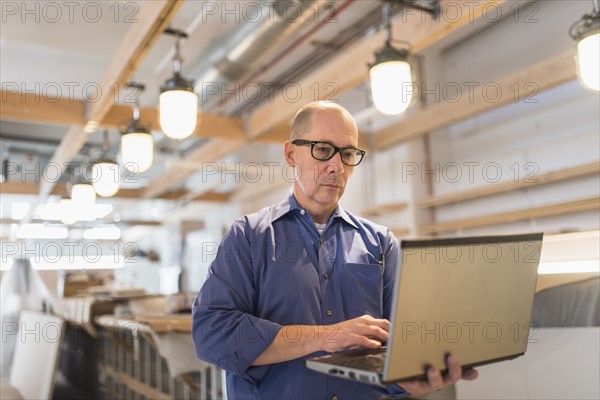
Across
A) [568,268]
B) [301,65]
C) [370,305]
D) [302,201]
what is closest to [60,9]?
[301,65]

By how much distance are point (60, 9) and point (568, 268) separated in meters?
3.29

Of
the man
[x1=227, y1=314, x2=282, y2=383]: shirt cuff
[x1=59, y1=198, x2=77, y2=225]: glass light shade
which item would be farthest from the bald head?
[x1=59, y1=198, x2=77, y2=225]: glass light shade

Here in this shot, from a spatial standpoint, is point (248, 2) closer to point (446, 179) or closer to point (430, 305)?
point (430, 305)

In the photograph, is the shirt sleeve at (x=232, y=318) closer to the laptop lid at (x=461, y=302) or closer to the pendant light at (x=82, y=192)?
the laptop lid at (x=461, y=302)

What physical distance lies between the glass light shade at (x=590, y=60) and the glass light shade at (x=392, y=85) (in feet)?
2.44

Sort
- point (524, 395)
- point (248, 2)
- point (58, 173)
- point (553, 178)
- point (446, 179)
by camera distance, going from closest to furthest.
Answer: point (524, 395) < point (248, 2) < point (553, 178) < point (446, 179) < point (58, 173)

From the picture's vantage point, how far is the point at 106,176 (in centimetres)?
382

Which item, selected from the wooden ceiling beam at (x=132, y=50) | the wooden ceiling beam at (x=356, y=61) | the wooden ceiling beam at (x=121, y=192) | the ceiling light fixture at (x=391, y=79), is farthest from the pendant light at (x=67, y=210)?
the ceiling light fixture at (x=391, y=79)

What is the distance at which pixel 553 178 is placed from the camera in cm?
401

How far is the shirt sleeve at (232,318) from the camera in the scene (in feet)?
3.57

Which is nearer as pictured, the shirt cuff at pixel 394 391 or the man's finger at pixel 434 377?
the man's finger at pixel 434 377

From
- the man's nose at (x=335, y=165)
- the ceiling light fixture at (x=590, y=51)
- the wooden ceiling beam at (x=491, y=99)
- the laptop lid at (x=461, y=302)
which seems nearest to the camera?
the laptop lid at (x=461, y=302)

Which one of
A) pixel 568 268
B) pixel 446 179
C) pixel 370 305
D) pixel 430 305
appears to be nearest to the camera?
pixel 430 305

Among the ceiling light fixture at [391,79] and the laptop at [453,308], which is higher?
the ceiling light fixture at [391,79]
